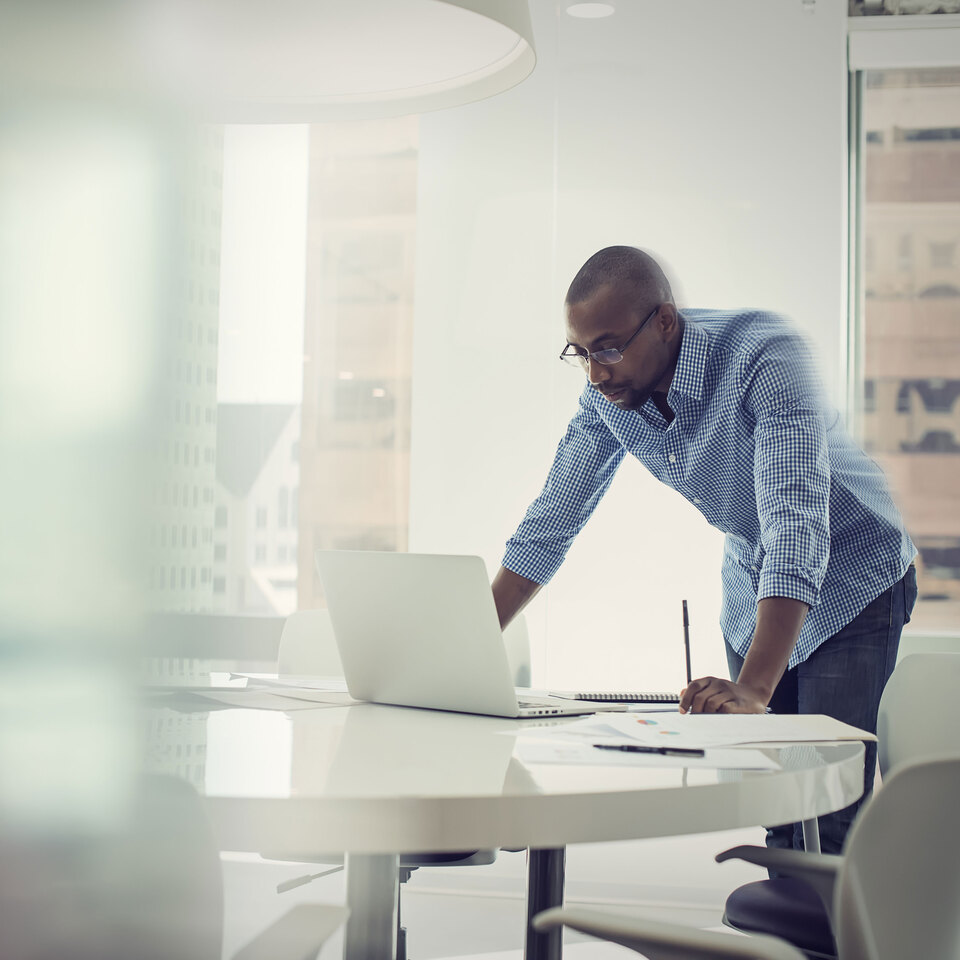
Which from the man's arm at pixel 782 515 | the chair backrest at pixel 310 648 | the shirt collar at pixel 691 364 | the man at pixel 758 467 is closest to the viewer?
the man's arm at pixel 782 515

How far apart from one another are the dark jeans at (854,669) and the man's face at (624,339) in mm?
602

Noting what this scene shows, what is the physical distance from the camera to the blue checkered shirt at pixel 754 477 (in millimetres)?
1797

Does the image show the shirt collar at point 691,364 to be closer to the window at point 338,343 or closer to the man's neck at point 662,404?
the man's neck at point 662,404

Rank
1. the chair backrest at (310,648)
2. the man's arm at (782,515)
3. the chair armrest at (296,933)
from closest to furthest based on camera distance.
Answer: the chair armrest at (296,933), the man's arm at (782,515), the chair backrest at (310,648)

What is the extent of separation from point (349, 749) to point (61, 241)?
1.05m

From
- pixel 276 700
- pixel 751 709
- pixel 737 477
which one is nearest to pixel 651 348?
pixel 737 477

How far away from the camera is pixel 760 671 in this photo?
163 centimetres

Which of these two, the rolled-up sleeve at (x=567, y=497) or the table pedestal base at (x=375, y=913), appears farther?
the rolled-up sleeve at (x=567, y=497)

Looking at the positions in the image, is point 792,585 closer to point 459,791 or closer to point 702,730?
point 702,730

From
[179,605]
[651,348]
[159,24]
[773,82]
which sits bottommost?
[179,605]

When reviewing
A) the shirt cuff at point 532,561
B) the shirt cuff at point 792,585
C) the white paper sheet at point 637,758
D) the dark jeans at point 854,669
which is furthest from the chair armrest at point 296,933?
the shirt cuff at point 532,561

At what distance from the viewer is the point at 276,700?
68.9 inches

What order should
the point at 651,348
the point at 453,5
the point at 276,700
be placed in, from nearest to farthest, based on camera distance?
the point at 453,5 < the point at 276,700 < the point at 651,348

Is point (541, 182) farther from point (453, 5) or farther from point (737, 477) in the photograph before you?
point (453, 5)
